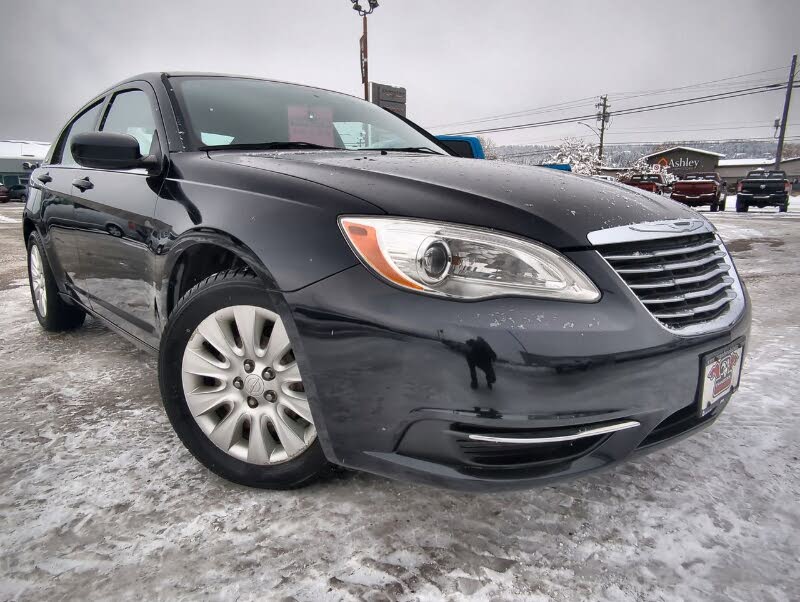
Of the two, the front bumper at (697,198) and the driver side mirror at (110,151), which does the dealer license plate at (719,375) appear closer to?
the driver side mirror at (110,151)

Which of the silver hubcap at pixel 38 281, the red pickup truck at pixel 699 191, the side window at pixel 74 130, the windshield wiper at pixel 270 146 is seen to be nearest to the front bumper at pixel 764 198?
the red pickup truck at pixel 699 191

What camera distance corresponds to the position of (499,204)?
4.56ft

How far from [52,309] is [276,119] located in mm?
2068

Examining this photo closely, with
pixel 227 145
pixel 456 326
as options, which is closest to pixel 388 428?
pixel 456 326

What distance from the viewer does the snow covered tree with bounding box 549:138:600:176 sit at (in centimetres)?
5669

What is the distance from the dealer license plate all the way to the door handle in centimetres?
257

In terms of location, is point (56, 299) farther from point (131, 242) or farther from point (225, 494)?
point (225, 494)

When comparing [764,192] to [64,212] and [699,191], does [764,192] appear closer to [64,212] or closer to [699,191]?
[699,191]

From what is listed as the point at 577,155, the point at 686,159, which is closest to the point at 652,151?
the point at 686,159

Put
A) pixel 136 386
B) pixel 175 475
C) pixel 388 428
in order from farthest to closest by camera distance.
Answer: pixel 136 386 < pixel 175 475 < pixel 388 428

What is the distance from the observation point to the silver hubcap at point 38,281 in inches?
132

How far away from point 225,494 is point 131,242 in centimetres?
105

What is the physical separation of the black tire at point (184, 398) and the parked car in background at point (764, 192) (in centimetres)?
2185

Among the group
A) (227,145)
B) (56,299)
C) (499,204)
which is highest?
(227,145)
